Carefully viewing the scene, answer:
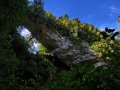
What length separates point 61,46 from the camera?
25062 mm

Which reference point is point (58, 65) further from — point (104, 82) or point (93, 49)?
point (104, 82)

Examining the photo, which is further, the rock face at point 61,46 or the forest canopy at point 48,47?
the rock face at point 61,46

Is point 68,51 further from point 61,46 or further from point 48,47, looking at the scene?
point 48,47

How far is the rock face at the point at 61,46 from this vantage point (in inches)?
973

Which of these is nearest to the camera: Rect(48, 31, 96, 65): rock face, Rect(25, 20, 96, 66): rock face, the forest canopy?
the forest canopy

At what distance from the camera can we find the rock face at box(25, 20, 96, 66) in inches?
973

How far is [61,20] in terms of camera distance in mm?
26969

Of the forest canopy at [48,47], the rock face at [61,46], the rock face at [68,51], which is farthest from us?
the rock face at [68,51]

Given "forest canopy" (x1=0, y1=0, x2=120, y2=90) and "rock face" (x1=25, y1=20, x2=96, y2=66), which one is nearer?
"forest canopy" (x1=0, y1=0, x2=120, y2=90)

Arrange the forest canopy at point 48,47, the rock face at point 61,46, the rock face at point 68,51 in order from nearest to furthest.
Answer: the forest canopy at point 48,47, the rock face at point 61,46, the rock face at point 68,51

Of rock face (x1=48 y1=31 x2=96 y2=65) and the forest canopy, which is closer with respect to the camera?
the forest canopy

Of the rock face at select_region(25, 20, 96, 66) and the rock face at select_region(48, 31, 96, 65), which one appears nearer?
the rock face at select_region(25, 20, 96, 66)

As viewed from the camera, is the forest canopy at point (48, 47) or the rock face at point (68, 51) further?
the rock face at point (68, 51)

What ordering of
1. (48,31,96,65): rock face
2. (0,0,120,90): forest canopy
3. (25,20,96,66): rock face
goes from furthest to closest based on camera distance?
(48,31,96,65): rock face → (25,20,96,66): rock face → (0,0,120,90): forest canopy
